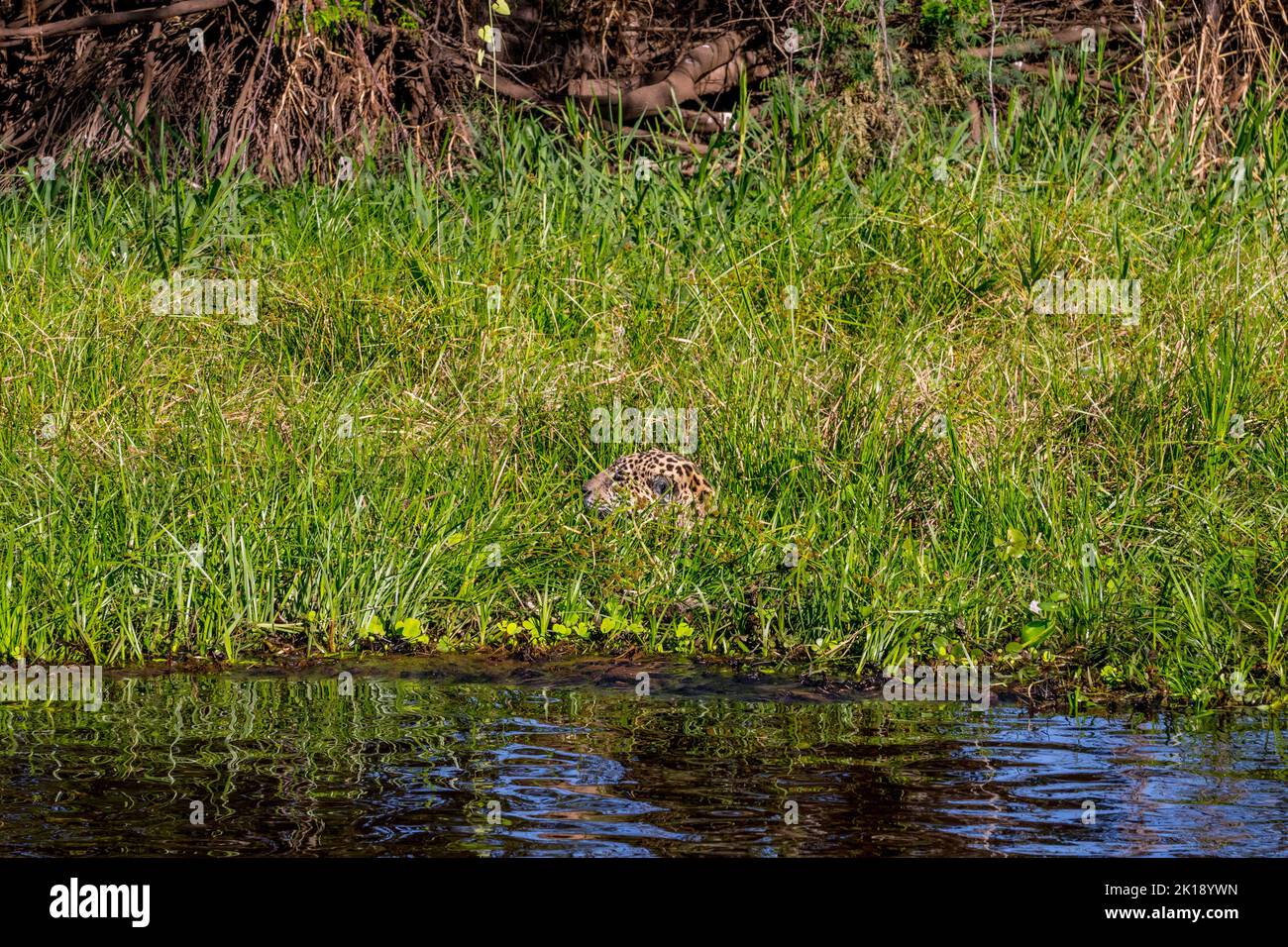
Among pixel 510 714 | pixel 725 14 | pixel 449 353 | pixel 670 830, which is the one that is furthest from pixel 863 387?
pixel 725 14

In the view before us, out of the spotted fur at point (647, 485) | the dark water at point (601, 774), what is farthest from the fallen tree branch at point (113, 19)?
the dark water at point (601, 774)

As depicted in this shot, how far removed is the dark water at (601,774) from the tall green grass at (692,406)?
1.59 feet

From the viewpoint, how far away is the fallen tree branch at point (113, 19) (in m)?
10.6

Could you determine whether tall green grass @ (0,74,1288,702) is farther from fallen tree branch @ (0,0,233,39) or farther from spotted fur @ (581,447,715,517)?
fallen tree branch @ (0,0,233,39)

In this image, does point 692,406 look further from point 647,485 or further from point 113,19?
point 113,19

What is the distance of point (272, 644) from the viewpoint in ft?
19.4

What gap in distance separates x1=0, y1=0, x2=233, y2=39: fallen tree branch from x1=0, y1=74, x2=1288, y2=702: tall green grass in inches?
59.3

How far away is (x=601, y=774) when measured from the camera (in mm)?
4566

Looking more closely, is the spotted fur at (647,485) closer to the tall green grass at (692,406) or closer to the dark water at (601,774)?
the tall green grass at (692,406)

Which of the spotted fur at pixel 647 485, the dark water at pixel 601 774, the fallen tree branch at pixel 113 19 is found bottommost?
the dark water at pixel 601 774

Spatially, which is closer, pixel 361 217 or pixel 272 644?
pixel 272 644
